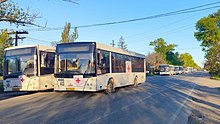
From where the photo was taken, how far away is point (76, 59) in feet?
45.1

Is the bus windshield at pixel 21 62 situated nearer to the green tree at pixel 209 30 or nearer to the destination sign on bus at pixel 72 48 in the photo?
the destination sign on bus at pixel 72 48

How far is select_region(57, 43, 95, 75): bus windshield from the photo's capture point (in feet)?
44.6

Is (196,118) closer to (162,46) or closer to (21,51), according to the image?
(21,51)

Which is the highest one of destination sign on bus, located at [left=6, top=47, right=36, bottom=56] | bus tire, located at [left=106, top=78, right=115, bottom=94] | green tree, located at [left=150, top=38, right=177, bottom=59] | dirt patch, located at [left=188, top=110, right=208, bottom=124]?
green tree, located at [left=150, top=38, right=177, bottom=59]

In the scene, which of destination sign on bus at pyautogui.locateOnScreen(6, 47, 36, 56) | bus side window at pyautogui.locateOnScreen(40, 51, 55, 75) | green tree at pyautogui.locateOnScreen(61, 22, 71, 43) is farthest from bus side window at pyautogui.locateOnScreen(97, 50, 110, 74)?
green tree at pyautogui.locateOnScreen(61, 22, 71, 43)

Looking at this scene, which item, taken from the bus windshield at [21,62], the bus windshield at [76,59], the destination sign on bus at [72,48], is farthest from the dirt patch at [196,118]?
the bus windshield at [21,62]

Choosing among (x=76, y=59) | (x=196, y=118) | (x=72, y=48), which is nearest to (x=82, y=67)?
(x=76, y=59)

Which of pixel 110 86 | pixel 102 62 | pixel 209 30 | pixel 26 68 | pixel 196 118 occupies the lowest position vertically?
pixel 196 118

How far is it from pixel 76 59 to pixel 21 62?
3.91 metres

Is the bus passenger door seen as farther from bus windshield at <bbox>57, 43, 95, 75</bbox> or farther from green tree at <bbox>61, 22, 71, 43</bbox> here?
green tree at <bbox>61, 22, 71, 43</bbox>

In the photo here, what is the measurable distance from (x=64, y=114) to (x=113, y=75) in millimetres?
7617

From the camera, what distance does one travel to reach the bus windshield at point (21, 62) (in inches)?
591

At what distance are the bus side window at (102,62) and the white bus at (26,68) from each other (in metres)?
3.88

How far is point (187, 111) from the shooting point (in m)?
10.5
